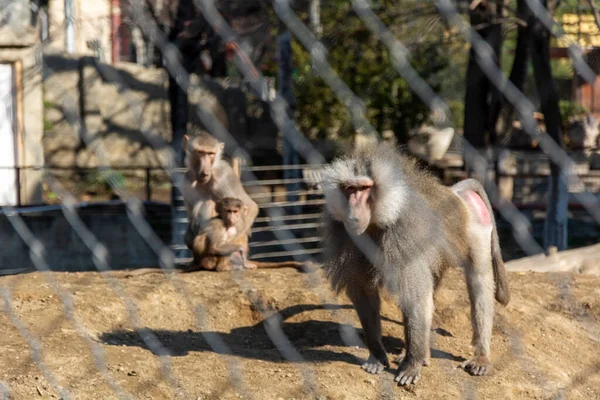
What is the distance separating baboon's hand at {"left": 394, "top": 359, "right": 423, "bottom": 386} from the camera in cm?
372

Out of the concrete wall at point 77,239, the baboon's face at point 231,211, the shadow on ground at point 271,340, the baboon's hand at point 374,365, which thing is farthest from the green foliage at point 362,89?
the baboon's hand at point 374,365

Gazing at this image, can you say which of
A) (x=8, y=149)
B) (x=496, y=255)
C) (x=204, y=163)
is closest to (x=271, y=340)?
(x=496, y=255)

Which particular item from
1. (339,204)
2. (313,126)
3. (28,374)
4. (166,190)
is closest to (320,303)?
(339,204)

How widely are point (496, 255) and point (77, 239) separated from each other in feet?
15.1

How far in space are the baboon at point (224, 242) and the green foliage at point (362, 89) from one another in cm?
481

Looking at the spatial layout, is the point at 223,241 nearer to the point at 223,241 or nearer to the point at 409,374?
the point at 223,241

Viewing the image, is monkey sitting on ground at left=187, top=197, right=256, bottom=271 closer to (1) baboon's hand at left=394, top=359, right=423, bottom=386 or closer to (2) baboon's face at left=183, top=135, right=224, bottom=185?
(2) baboon's face at left=183, top=135, right=224, bottom=185

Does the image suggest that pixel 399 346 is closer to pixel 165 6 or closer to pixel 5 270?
pixel 5 270

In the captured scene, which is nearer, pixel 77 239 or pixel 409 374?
pixel 409 374

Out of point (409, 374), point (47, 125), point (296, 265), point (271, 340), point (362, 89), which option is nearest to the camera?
point (409, 374)

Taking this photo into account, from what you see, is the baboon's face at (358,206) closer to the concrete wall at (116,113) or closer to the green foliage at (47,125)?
the concrete wall at (116,113)

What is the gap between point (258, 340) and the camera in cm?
448

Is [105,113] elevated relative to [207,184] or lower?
elevated

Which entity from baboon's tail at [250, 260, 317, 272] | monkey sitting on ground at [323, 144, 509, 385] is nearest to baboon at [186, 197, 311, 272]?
baboon's tail at [250, 260, 317, 272]
